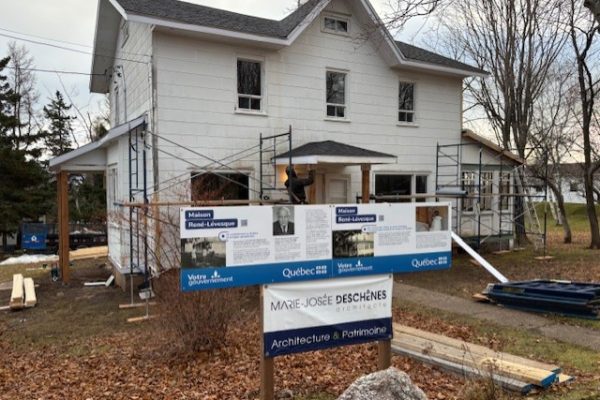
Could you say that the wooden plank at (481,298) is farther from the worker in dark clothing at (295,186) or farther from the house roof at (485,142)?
the house roof at (485,142)

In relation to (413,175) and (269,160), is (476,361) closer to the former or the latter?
(269,160)

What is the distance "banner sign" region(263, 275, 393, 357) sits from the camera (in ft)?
15.1

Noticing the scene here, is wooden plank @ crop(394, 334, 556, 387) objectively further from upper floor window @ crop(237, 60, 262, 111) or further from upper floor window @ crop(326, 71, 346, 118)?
upper floor window @ crop(326, 71, 346, 118)

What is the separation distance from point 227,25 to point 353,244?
900cm

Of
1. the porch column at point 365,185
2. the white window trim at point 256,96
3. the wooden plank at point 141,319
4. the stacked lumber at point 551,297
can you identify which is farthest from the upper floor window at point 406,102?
the wooden plank at point 141,319

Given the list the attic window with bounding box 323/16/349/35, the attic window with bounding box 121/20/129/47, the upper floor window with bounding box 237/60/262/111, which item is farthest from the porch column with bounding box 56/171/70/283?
the attic window with bounding box 323/16/349/35

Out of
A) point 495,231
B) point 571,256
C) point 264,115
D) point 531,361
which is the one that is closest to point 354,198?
point 264,115

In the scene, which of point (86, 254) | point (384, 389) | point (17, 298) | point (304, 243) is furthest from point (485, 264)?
point (86, 254)

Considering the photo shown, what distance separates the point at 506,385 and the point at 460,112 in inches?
532

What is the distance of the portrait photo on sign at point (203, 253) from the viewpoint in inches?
169

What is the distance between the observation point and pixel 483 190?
58.9 ft

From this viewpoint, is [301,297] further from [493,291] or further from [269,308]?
[493,291]

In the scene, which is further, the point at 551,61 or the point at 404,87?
the point at 551,61

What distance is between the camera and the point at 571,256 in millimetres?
16469
